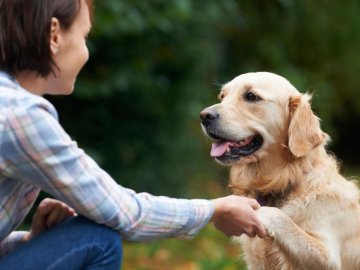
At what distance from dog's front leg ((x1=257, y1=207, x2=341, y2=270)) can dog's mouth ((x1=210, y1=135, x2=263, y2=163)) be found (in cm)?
35

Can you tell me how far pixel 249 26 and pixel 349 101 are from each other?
375 cm

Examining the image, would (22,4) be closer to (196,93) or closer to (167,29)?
(167,29)

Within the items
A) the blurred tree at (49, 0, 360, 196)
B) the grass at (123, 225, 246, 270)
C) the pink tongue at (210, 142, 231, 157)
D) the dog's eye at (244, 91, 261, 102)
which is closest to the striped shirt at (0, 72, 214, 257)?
the pink tongue at (210, 142, 231, 157)

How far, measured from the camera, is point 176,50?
7.98 m

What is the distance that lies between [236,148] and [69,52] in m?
1.20

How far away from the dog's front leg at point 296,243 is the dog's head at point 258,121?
369 mm

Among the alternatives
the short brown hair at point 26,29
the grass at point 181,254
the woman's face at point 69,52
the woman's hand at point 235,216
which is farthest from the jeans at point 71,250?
the grass at point 181,254

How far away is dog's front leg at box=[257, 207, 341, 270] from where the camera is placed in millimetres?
3479

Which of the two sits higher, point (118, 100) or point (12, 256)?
point (12, 256)

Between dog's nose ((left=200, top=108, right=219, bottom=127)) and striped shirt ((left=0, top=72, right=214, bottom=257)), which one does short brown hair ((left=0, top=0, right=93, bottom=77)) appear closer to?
striped shirt ((left=0, top=72, right=214, bottom=257))

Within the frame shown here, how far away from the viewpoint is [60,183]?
8.86 feet

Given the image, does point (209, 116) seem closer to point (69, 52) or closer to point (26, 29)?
point (69, 52)

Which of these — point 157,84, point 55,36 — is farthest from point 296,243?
point 157,84

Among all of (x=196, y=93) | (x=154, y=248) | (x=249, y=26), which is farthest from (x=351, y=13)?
(x=154, y=248)
